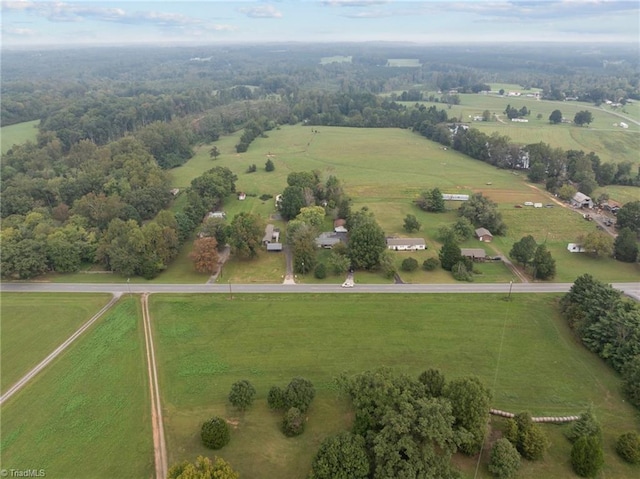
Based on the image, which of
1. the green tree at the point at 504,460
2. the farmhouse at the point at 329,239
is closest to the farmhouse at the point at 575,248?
the farmhouse at the point at 329,239

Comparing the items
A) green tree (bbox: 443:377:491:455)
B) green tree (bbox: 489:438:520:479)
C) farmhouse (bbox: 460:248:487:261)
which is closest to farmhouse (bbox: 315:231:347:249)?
farmhouse (bbox: 460:248:487:261)

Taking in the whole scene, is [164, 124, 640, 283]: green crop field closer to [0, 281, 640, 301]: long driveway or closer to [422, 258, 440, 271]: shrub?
[422, 258, 440, 271]: shrub

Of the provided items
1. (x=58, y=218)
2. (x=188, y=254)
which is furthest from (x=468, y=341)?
(x=58, y=218)

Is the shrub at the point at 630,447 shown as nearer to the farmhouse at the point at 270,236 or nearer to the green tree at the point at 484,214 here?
the green tree at the point at 484,214

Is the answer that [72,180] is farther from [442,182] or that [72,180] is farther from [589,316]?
[589,316]

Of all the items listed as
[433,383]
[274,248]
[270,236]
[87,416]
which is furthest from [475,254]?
[87,416]

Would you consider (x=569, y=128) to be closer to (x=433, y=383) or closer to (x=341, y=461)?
(x=433, y=383)
